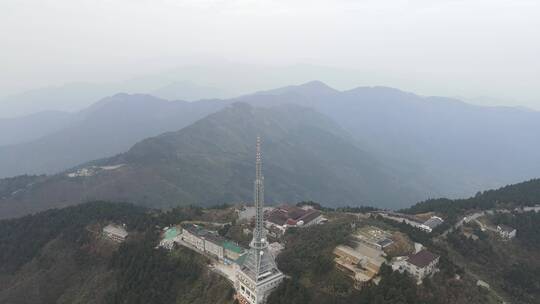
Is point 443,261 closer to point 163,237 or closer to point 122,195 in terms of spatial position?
point 163,237

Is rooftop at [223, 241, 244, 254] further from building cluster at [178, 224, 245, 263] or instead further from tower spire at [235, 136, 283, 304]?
tower spire at [235, 136, 283, 304]

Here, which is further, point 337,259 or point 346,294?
point 337,259

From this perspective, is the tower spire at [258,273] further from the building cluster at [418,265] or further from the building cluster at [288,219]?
the building cluster at [288,219]

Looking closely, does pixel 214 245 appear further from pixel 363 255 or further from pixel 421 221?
pixel 421 221

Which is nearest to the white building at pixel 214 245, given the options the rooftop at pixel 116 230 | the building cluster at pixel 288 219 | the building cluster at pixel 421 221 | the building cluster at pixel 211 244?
the building cluster at pixel 211 244

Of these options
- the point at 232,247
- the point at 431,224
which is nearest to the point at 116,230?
the point at 232,247

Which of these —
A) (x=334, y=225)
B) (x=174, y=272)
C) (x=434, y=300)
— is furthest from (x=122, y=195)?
(x=434, y=300)

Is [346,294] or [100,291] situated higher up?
[346,294]
